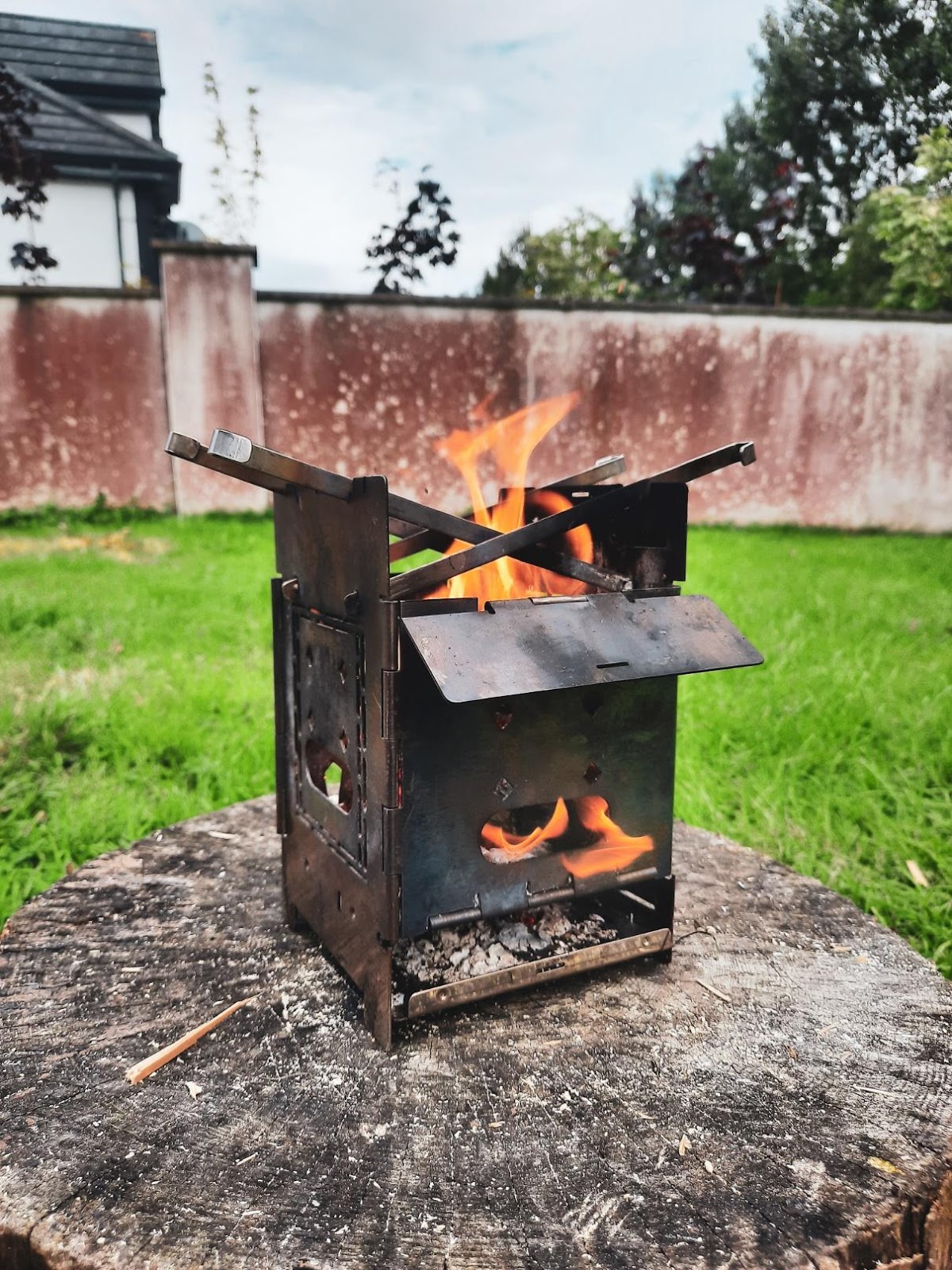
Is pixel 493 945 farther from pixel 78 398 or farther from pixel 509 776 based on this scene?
pixel 78 398

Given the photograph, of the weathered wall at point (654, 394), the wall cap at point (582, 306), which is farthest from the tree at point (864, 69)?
the weathered wall at point (654, 394)

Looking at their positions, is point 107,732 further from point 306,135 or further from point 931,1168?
point 931,1168

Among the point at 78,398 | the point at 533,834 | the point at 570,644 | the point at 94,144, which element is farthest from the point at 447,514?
the point at 78,398

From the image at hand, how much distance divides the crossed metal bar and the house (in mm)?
2221

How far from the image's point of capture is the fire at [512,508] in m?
1.53

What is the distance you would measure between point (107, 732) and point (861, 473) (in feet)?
28.1

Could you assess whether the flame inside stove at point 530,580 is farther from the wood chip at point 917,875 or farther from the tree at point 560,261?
the tree at point 560,261

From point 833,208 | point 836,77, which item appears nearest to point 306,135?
point 836,77

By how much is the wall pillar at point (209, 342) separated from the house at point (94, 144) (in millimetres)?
1007

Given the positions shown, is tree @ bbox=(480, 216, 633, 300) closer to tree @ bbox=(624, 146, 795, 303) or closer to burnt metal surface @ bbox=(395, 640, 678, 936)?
tree @ bbox=(624, 146, 795, 303)

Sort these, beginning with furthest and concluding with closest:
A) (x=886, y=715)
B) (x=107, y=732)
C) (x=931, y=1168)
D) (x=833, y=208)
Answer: (x=833, y=208) → (x=886, y=715) → (x=107, y=732) → (x=931, y=1168)

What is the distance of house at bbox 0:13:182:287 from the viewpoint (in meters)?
2.97

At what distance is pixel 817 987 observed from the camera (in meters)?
1.45

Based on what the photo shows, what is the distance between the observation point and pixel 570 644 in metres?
1.26
